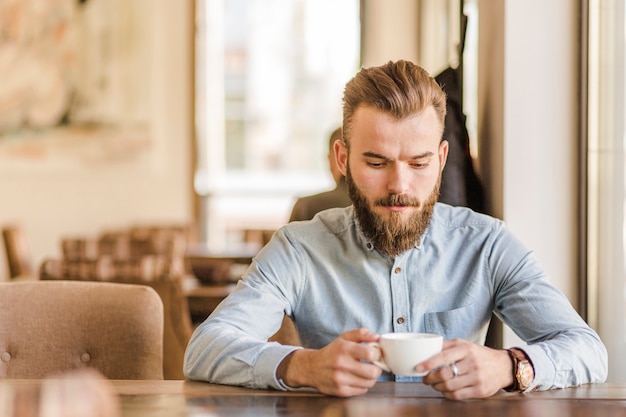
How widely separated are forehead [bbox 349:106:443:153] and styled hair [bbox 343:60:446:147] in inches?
0.5

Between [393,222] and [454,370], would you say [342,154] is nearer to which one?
[393,222]

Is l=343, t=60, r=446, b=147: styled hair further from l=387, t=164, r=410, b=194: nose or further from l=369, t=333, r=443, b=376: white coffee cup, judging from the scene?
l=369, t=333, r=443, b=376: white coffee cup

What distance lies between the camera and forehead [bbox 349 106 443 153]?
5.59 feet

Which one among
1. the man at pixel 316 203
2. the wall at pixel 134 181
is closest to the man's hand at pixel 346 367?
the man at pixel 316 203

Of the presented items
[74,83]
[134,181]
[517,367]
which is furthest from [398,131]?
[74,83]

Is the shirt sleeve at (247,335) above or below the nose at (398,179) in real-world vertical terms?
below

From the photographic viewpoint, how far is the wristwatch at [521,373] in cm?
147

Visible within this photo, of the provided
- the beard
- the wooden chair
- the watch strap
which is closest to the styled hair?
the beard

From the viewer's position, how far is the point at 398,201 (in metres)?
1.70

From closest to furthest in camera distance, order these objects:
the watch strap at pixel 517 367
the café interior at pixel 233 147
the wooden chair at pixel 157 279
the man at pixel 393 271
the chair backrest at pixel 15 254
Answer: the watch strap at pixel 517 367, the man at pixel 393 271, the café interior at pixel 233 147, the wooden chair at pixel 157 279, the chair backrest at pixel 15 254

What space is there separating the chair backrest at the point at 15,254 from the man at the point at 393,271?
5087 millimetres

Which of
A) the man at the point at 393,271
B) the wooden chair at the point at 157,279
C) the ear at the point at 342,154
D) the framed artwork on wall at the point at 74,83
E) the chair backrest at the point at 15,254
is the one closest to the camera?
the man at the point at 393,271

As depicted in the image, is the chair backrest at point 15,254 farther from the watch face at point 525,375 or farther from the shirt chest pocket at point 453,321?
the watch face at point 525,375

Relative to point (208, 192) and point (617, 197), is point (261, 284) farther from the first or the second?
point (208, 192)
